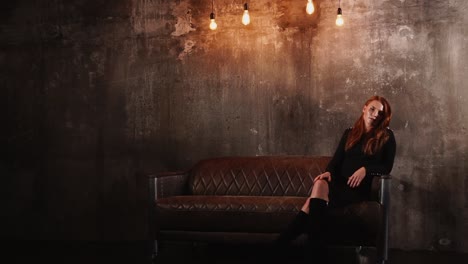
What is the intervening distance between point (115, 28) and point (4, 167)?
211cm

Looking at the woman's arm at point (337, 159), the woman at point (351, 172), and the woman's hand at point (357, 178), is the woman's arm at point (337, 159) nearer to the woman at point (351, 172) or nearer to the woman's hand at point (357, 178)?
the woman at point (351, 172)

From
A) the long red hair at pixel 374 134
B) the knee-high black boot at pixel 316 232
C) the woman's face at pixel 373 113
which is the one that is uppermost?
the woman's face at pixel 373 113

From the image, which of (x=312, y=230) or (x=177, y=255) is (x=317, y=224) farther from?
(x=177, y=255)

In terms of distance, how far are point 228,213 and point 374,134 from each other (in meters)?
1.43

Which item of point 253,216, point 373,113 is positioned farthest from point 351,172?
point 253,216

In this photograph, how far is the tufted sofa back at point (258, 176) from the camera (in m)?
5.65

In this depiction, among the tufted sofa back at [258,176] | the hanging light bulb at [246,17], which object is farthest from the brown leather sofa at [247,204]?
the hanging light bulb at [246,17]

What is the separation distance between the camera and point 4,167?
22.3 ft

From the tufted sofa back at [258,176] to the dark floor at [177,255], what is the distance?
583 mm

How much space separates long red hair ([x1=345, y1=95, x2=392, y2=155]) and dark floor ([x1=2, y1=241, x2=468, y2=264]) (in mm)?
1019

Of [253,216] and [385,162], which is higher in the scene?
[385,162]

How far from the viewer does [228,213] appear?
16.2 feet

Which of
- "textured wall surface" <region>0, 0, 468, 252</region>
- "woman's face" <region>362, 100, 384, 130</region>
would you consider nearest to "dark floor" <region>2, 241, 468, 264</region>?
"textured wall surface" <region>0, 0, 468, 252</region>

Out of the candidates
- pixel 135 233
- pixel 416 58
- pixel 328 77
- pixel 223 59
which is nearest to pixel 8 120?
pixel 135 233
